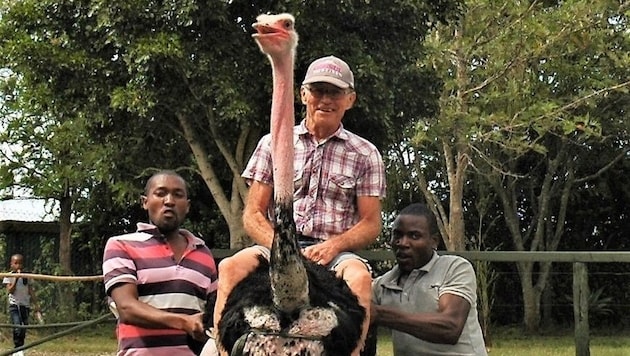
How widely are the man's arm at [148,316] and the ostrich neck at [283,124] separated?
0.76 metres

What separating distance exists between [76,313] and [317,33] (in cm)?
797

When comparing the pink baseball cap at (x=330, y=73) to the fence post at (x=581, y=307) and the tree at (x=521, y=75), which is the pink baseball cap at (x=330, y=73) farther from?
the tree at (x=521, y=75)

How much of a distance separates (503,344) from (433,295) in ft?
28.2

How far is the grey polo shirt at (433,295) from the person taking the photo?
469 centimetres

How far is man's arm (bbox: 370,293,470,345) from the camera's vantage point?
4.32 metres

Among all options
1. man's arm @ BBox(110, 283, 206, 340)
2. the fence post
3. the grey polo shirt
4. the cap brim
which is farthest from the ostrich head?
the fence post

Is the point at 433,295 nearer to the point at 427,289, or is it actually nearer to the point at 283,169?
the point at 427,289

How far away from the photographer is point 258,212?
4.45 metres

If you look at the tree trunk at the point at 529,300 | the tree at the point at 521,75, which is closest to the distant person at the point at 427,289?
the tree trunk at the point at 529,300

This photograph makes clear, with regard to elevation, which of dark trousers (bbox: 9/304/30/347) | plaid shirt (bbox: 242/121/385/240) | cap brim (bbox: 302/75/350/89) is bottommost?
dark trousers (bbox: 9/304/30/347)

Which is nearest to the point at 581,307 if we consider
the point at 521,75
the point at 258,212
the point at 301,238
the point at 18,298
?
the point at 301,238

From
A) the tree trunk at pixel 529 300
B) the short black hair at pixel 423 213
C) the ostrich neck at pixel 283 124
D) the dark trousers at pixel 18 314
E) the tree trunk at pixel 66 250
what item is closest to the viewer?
the ostrich neck at pixel 283 124

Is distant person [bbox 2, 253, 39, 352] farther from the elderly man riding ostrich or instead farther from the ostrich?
the ostrich

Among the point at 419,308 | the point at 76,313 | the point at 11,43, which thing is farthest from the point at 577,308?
the point at 76,313
